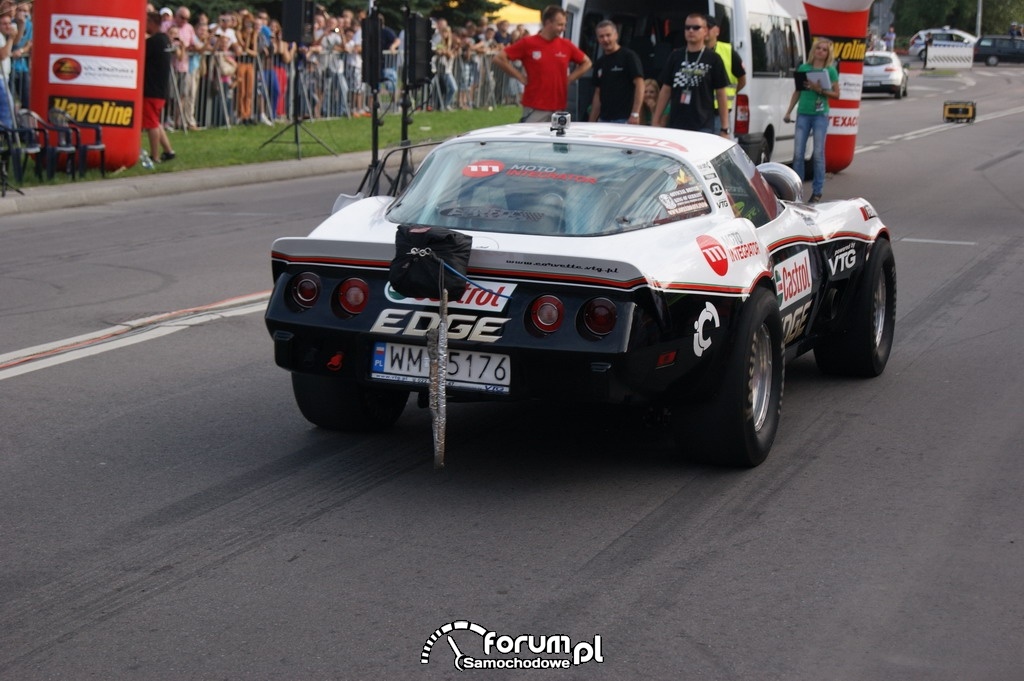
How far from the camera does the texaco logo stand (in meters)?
17.9

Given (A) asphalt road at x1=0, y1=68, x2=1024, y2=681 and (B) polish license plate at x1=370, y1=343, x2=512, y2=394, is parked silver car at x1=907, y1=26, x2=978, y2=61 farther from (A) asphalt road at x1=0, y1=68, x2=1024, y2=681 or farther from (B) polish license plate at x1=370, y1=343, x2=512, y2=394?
(B) polish license plate at x1=370, y1=343, x2=512, y2=394

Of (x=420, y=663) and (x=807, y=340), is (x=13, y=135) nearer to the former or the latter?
(x=807, y=340)

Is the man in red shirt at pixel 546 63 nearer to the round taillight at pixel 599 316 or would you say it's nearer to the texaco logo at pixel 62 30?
the texaco logo at pixel 62 30

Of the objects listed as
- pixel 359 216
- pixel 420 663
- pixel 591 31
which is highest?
pixel 591 31

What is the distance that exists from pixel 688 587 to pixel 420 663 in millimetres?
1025

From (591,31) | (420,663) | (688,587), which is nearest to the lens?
(420,663)

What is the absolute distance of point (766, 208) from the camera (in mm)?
6957

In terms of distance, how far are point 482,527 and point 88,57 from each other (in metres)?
14.2

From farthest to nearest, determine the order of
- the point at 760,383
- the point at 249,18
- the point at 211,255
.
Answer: the point at 249,18
the point at 211,255
the point at 760,383

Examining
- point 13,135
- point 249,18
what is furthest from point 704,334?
point 249,18

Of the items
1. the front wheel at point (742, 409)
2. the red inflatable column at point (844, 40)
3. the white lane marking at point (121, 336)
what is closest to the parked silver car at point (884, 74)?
the red inflatable column at point (844, 40)

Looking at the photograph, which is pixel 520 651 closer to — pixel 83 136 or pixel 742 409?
pixel 742 409

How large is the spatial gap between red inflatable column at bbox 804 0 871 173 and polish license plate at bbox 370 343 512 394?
A: 14066 mm

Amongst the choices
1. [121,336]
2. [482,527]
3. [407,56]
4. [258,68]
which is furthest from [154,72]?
[482,527]
